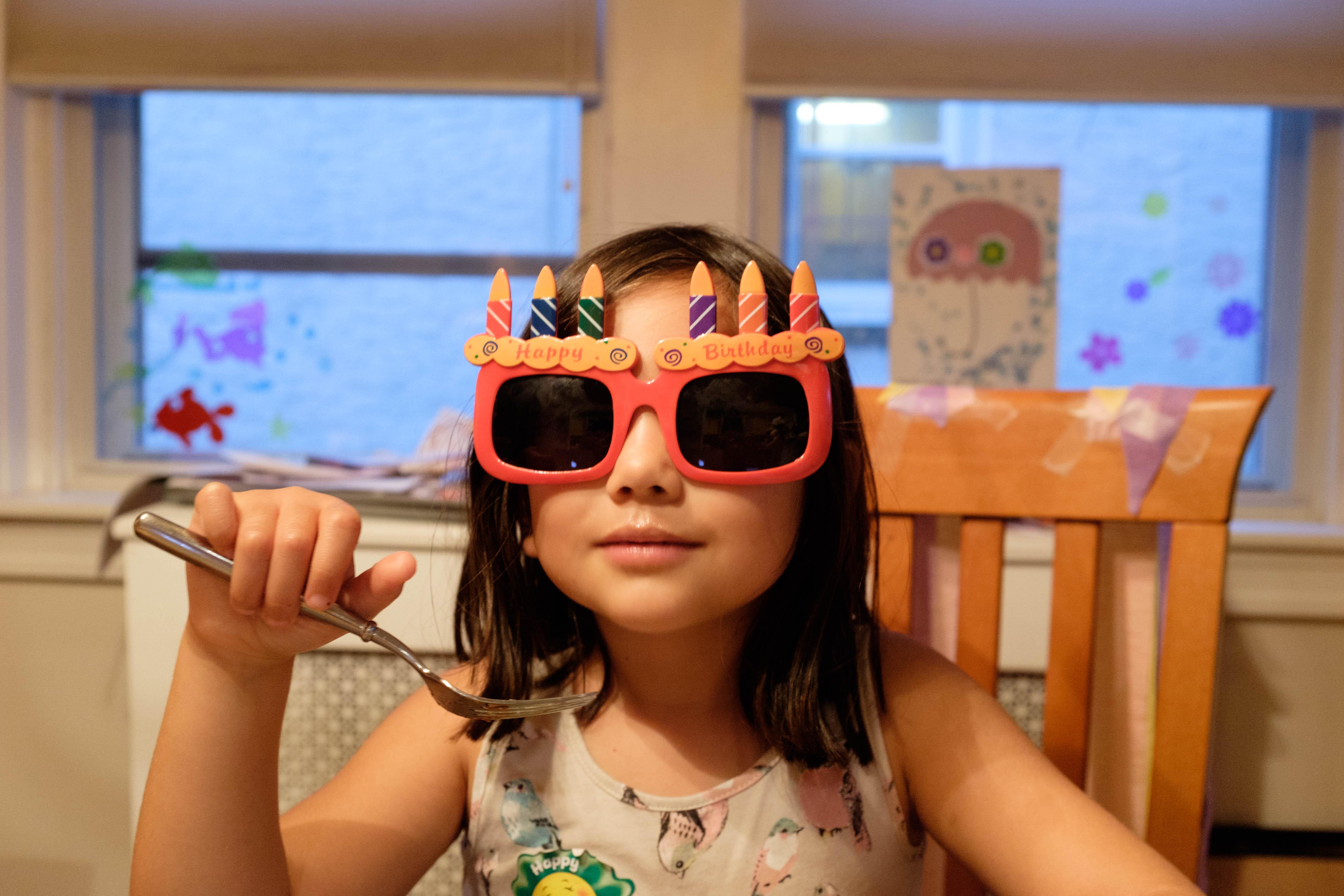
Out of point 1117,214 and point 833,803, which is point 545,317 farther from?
point 1117,214

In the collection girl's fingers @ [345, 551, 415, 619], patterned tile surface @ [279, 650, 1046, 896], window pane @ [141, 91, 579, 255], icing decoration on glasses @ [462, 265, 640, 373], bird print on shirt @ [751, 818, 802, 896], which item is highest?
window pane @ [141, 91, 579, 255]

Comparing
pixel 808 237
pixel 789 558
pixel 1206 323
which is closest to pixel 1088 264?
pixel 1206 323

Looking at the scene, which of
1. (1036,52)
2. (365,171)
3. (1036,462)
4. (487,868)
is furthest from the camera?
(365,171)

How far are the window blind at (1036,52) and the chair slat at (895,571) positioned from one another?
2.74 feet

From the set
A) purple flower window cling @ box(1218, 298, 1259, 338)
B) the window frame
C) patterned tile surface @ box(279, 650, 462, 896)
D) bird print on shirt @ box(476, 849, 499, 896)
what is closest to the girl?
bird print on shirt @ box(476, 849, 499, 896)

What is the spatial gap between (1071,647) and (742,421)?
0.44 meters

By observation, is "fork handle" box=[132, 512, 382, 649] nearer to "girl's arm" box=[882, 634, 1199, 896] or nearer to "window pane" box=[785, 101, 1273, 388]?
"girl's arm" box=[882, 634, 1199, 896]

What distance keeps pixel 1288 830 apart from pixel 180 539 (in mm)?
1579

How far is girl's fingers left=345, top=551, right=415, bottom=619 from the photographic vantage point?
0.52 metres

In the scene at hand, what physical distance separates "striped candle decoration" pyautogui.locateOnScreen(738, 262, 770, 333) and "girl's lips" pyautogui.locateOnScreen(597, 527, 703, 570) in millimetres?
138

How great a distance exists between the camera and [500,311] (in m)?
0.61

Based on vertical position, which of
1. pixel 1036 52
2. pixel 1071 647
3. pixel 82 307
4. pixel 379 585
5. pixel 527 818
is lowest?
pixel 527 818

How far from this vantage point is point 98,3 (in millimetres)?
1466

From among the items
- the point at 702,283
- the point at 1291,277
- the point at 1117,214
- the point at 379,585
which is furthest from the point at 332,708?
the point at 1291,277
